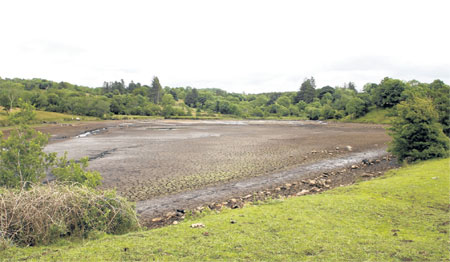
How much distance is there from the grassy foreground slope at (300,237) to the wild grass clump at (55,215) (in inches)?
22.6

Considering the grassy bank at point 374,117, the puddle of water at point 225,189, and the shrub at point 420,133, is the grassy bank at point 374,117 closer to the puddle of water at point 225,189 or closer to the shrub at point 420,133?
the shrub at point 420,133

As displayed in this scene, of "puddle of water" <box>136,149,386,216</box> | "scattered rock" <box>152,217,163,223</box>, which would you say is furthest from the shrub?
"scattered rock" <box>152,217,163,223</box>

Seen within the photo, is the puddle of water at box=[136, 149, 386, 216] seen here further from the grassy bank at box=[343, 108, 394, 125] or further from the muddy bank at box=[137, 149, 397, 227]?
the grassy bank at box=[343, 108, 394, 125]

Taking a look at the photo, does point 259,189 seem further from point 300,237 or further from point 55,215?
point 55,215

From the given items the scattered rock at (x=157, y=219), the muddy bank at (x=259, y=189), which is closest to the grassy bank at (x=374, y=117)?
the muddy bank at (x=259, y=189)

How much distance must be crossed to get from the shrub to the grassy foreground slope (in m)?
13.0

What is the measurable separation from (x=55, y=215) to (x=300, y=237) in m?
7.73

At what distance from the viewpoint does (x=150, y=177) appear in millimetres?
22969

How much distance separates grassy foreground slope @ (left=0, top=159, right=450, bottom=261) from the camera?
698 centimetres

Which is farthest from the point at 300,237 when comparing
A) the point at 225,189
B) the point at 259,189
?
the point at 225,189

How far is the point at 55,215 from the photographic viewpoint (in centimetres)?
831

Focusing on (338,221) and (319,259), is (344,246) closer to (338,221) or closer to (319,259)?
(319,259)

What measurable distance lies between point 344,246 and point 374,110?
12485 cm

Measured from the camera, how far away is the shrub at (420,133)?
22.4m
